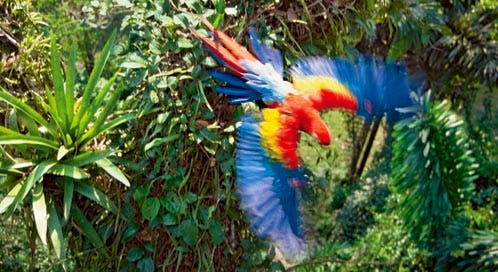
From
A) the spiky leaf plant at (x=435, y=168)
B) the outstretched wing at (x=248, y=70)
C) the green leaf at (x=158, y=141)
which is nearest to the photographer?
the outstretched wing at (x=248, y=70)

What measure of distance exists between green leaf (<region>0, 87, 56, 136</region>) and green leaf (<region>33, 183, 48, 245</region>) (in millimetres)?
164

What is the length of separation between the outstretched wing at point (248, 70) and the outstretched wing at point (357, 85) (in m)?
0.07

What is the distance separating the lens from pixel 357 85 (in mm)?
1949

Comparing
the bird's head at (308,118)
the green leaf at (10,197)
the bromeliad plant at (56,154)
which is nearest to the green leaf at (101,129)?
the bromeliad plant at (56,154)

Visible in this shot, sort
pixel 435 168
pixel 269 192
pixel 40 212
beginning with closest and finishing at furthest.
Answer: pixel 269 192, pixel 40 212, pixel 435 168

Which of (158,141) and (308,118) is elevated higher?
(308,118)

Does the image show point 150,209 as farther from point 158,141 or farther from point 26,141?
point 26,141

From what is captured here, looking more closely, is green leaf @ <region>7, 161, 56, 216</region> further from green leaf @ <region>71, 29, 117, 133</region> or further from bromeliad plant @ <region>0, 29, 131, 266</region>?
green leaf @ <region>71, 29, 117, 133</region>

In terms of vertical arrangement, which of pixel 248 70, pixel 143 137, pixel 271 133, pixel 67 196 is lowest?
pixel 67 196

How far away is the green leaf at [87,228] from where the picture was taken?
2033mm

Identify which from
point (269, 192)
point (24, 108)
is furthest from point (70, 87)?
point (269, 192)

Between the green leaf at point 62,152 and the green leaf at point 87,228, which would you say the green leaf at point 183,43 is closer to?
the green leaf at point 62,152

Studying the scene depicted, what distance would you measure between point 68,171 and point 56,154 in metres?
0.07

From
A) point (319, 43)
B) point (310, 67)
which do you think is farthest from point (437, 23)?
point (310, 67)
